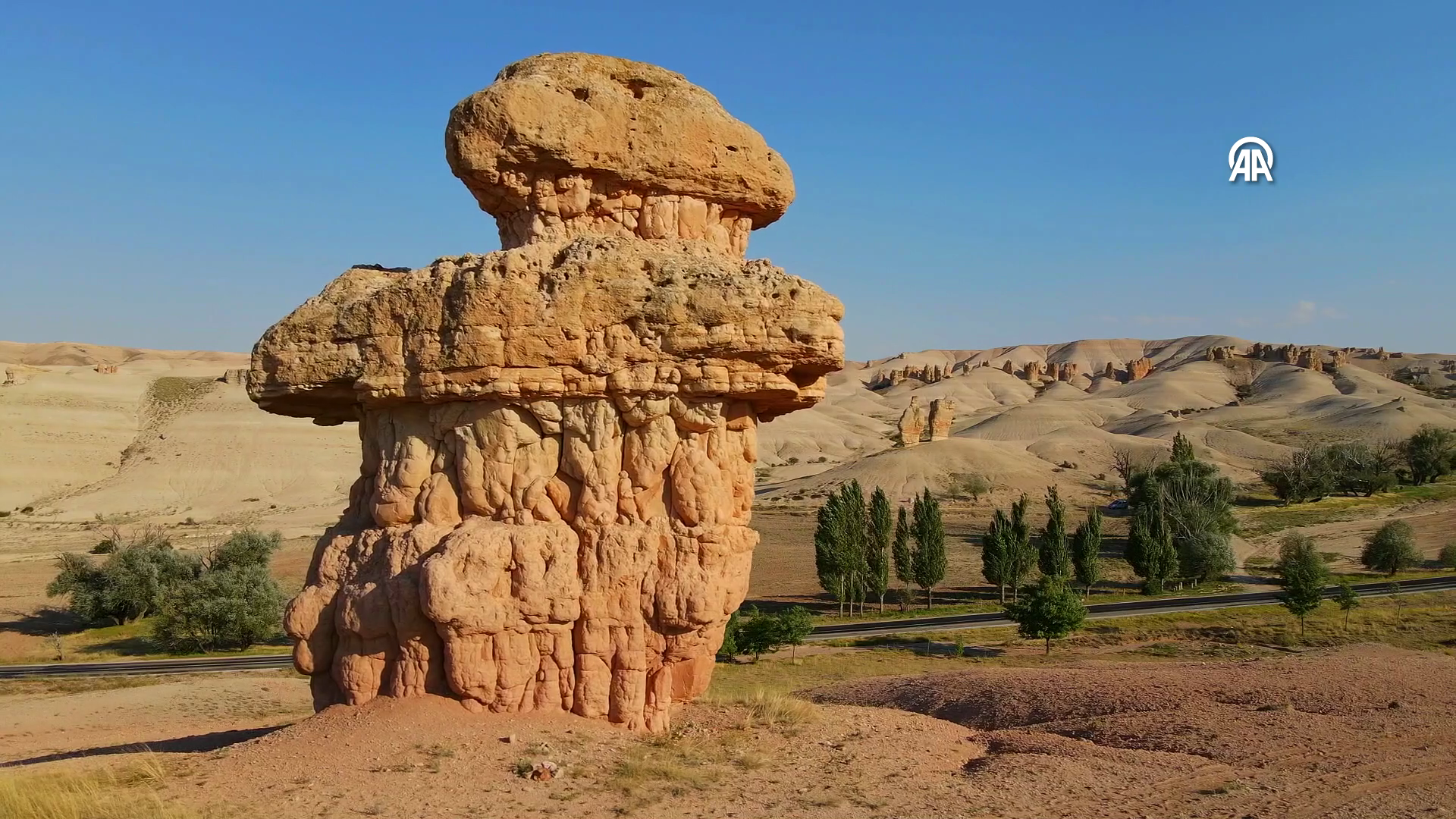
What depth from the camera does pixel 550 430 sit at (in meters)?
12.2

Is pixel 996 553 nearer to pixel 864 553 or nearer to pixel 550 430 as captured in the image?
pixel 864 553

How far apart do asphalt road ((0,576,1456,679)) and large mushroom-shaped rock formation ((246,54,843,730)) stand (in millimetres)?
22328

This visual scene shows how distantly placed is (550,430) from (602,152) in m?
3.73

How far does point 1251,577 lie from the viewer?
47.2 m

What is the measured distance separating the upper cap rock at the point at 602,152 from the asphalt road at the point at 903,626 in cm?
2404

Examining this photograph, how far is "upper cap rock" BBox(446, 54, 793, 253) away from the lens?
12.8m

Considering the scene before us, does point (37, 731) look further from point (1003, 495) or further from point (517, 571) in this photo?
point (1003, 495)

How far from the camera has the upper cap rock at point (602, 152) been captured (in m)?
12.8

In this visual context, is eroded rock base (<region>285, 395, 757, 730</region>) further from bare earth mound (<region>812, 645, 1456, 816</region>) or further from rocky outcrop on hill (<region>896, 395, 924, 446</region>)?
rocky outcrop on hill (<region>896, 395, 924, 446</region>)

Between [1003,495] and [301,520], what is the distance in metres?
48.6

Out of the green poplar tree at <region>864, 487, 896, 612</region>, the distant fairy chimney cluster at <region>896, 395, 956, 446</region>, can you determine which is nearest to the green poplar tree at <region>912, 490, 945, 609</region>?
the green poplar tree at <region>864, 487, 896, 612</region>

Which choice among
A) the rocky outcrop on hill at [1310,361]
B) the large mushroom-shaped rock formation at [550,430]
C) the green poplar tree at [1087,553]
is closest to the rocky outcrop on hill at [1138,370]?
the rocky outcrop on hill at [1310,361]

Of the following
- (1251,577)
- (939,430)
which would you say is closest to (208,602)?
(1251,577)

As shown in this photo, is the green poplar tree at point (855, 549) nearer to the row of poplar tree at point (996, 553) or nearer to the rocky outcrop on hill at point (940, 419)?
the row of poplar tree at point (996, 553)
